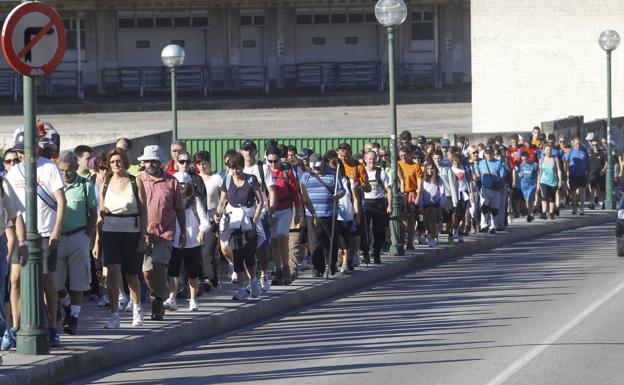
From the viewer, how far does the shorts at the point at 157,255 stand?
1543 centimetres

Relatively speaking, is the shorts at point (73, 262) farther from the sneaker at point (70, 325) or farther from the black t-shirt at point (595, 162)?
the black t-shirt at point (595, 162)

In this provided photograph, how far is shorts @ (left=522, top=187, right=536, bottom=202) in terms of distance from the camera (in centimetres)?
3070

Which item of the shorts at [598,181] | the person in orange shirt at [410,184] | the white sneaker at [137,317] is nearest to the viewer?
the white sneaker at [137,317]

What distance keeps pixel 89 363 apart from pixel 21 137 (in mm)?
2375

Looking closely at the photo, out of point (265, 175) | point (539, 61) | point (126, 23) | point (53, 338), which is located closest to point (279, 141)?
point (539, 61)

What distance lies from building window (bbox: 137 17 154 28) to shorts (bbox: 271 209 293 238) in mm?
40121

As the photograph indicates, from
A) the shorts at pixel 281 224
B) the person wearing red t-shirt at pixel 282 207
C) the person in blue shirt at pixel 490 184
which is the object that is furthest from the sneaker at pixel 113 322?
the person in blue shirt at pixel 490 184

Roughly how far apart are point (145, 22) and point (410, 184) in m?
35.3

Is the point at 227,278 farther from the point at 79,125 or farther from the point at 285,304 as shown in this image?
the point at 79,125

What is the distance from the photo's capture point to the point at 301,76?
192 ft

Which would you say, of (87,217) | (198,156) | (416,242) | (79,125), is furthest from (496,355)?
(79,125)

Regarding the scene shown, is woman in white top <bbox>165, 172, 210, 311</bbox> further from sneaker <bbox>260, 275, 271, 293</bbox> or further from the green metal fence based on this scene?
the green metal fence

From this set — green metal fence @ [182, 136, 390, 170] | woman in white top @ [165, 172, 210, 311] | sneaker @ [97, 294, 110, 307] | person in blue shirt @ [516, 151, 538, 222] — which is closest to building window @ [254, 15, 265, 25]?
green metal fence @ [182, 136, 390, 170]

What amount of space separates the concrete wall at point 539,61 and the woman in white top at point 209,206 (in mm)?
28276
